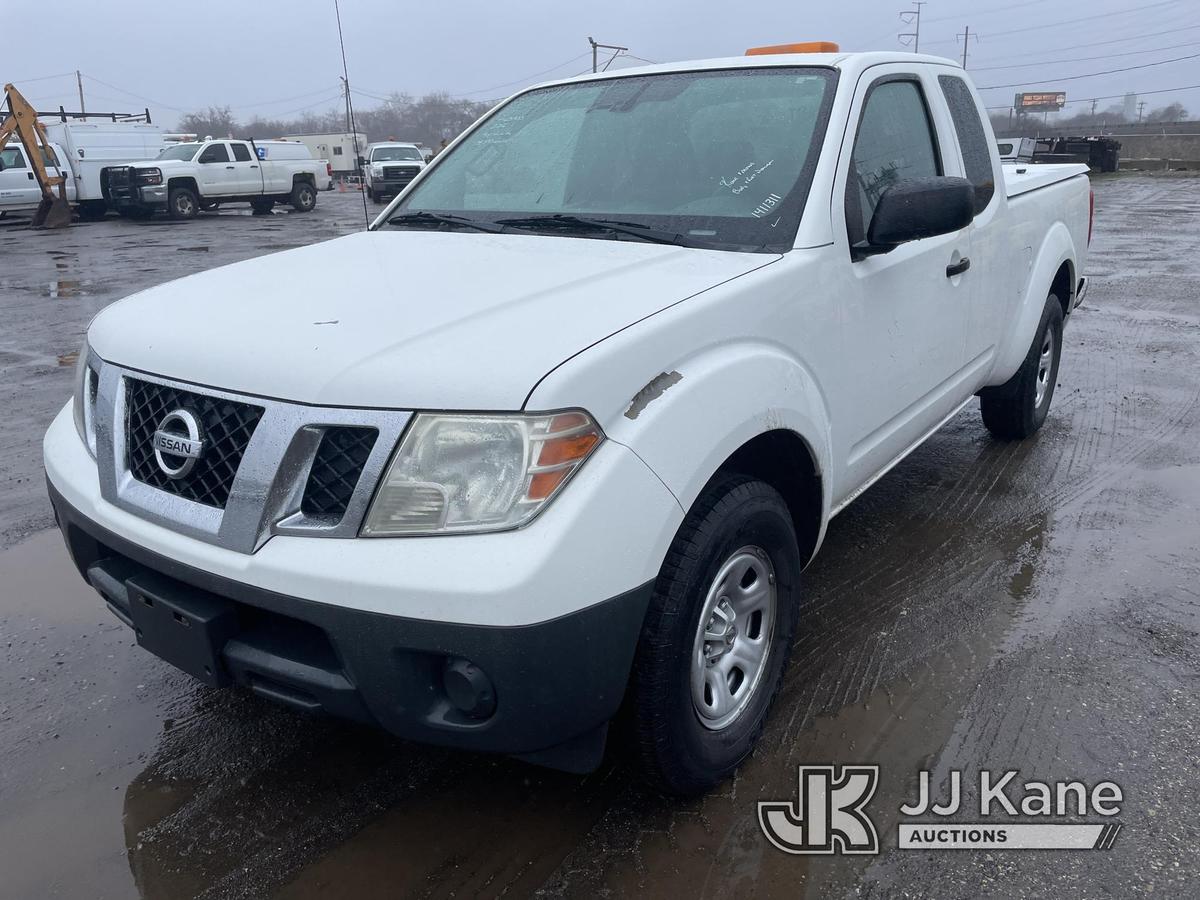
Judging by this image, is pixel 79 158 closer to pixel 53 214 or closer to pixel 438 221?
pixel 53 214

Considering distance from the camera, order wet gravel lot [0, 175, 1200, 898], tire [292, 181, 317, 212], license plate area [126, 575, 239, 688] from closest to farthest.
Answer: license plate area [126, 575, 239, 688]
wet gravel lot [0, 175, 1200, 898]
tire [292, 181, 317, 212]

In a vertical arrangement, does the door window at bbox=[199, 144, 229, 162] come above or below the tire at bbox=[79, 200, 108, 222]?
above

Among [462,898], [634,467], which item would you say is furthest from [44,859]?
[634,467]

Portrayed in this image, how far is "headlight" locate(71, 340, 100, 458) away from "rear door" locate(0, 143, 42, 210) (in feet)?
79.0

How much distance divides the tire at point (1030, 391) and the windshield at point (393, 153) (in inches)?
1053

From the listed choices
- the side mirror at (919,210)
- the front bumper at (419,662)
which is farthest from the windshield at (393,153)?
the front bumper at (419,662)

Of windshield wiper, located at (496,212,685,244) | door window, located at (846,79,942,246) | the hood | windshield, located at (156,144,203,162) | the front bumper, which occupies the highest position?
windshield, located at (156,144,203,162)

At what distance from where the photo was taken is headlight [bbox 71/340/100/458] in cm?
257

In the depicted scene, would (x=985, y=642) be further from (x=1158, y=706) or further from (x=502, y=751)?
(x=502, y=751)

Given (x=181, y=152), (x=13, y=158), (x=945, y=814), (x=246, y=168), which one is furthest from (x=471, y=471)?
(x=13, y=158)

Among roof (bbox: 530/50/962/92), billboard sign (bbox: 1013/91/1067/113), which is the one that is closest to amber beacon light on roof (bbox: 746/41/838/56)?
roof (bbox: 530/50/962/92)

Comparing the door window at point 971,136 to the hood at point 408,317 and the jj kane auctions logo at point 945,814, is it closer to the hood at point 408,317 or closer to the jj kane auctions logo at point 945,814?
the hood at point 408,317

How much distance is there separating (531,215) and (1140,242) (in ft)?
47.1

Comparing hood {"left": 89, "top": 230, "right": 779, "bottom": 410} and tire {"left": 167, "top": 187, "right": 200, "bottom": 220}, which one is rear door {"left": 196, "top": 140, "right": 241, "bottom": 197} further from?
hood {"left": 89, "top": 230, "right": 779, "bottom": 410}
